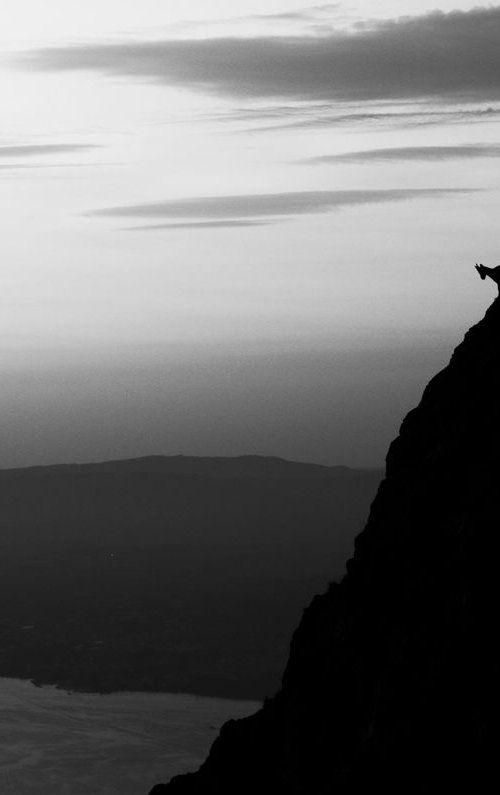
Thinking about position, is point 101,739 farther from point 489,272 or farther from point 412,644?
point 412,644

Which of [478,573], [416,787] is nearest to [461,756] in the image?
[416,787]

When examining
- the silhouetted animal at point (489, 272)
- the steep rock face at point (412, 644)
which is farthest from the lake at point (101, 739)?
the silhouetted animal at point (489, 272)

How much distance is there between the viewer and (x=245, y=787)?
3250 cm

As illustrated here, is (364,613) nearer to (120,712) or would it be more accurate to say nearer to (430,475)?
(430,475)

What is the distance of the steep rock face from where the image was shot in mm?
23203

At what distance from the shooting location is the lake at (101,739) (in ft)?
427

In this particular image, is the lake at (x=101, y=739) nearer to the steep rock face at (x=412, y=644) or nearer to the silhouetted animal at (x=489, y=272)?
the steep rock face at (x=412, y=644)

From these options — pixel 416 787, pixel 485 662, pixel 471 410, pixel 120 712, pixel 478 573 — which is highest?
pixel 120 712

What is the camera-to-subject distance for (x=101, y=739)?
152m

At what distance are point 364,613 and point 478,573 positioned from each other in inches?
247

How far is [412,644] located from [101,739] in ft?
432

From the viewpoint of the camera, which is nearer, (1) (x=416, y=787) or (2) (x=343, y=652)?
(1) (x=416, y=787)

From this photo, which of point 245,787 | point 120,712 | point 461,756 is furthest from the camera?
point 120,712

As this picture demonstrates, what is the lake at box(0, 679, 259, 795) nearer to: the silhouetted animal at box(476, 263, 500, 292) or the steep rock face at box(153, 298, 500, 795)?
the steep rock face at box(153, 298, 500, 795)
